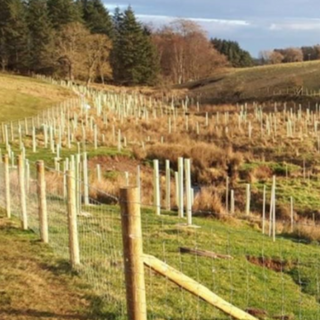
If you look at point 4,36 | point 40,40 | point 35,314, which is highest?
point 4,36

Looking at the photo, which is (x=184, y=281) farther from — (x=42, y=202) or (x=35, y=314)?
(x=42, y=202)

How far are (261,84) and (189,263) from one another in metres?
52.9

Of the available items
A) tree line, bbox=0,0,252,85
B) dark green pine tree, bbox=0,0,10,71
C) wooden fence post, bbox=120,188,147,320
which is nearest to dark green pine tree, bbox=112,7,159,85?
tree line, bbox=0,0,252,85

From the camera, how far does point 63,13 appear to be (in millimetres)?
A: 82188

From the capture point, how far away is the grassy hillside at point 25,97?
136ft

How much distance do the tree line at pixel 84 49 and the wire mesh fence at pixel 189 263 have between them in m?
59.5

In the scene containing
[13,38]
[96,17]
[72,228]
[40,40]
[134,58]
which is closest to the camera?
[72,228]

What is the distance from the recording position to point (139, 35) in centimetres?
Result: 7912

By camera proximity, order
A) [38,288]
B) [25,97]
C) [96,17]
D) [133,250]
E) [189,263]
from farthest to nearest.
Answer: [96,17]
[25,97]
[189,263]
[38,288]
[133,250]

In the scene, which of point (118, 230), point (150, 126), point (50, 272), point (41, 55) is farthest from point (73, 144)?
point (41, 55)

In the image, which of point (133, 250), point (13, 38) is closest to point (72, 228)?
point (133, 250)

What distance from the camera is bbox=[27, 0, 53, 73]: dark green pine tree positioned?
246 ft

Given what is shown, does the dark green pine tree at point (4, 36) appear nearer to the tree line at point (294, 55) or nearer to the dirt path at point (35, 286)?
the tree line at point (294, 55)

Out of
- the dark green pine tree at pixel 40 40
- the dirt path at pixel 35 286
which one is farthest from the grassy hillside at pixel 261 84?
the dirt path at pixel 35 286
